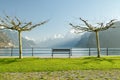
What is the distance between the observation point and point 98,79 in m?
16.0

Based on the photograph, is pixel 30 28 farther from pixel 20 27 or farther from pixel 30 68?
pixel 30 68

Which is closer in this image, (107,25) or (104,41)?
(107,25)

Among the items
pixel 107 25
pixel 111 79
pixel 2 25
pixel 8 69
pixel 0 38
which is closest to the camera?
pixel 111 79

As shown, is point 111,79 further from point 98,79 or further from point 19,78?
point 19,78

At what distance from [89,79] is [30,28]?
16551 mm

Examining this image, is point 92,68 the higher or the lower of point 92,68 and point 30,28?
the lower

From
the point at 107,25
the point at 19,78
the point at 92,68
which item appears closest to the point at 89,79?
the point at 19,78

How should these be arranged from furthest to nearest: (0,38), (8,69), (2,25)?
(0,38) → (2,25) → (8,69)

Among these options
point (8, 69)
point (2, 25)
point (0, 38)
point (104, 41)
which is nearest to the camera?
point (8, 69)

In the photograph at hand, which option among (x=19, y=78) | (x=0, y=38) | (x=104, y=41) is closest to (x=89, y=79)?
(x=19, y=78)

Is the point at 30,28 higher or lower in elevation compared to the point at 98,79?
higher

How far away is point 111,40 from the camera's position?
174375 millimetres

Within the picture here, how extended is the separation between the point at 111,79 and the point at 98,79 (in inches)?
28.9

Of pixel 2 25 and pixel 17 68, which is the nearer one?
pixel 17 68
